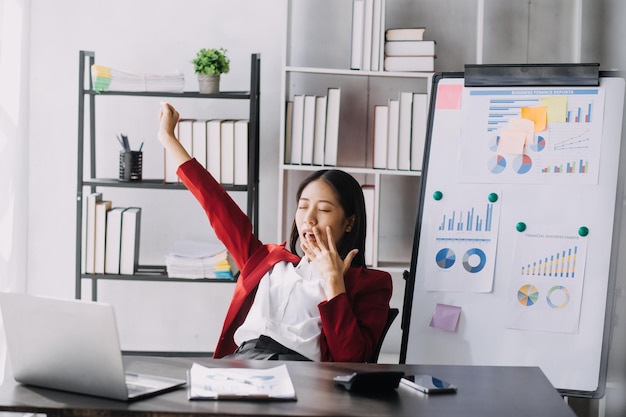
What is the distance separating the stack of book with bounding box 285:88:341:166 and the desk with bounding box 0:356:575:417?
1.61 meters

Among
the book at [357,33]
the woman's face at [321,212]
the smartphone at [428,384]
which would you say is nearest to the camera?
the smartphone at [428,384]

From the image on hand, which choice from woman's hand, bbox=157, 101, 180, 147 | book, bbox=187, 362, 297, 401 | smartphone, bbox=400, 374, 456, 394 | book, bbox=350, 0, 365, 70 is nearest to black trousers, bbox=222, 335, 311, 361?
book, bbox=187, 362, 297, 401

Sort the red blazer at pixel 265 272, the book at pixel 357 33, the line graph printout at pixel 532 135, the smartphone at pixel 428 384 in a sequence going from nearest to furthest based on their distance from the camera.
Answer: the smartphone at pixel 428 384, the red blazer at pixel 265 272, the line graph printout at pixel 532 135, the book at pixel 357 33

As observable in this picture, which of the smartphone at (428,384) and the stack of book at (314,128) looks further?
the stack of book at (314,128)

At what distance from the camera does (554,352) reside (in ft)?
8.32

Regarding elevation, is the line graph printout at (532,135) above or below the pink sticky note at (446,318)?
above

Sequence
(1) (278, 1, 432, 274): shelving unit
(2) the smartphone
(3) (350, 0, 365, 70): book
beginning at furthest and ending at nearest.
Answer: (1) (278, 1, 432, 274): shelving unit
(3) (350, 0, 365, 70): book
(2) the smartphone

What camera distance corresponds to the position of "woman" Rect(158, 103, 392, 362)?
2.30 m

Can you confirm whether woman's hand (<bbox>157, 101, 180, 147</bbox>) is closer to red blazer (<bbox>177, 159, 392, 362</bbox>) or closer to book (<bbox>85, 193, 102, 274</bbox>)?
red blazer (<bbox>177, 159, 392, 362</bbox>)

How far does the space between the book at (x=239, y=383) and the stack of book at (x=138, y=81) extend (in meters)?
1.75

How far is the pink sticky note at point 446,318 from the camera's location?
2.61 m

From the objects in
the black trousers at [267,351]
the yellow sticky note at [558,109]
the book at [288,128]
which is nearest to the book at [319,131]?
the book at [288,128]

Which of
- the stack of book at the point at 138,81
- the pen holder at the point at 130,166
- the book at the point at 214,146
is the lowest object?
the pen holder at the point at 130,166

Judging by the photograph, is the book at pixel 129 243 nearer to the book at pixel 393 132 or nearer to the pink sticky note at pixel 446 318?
the book at pixel 393 132
